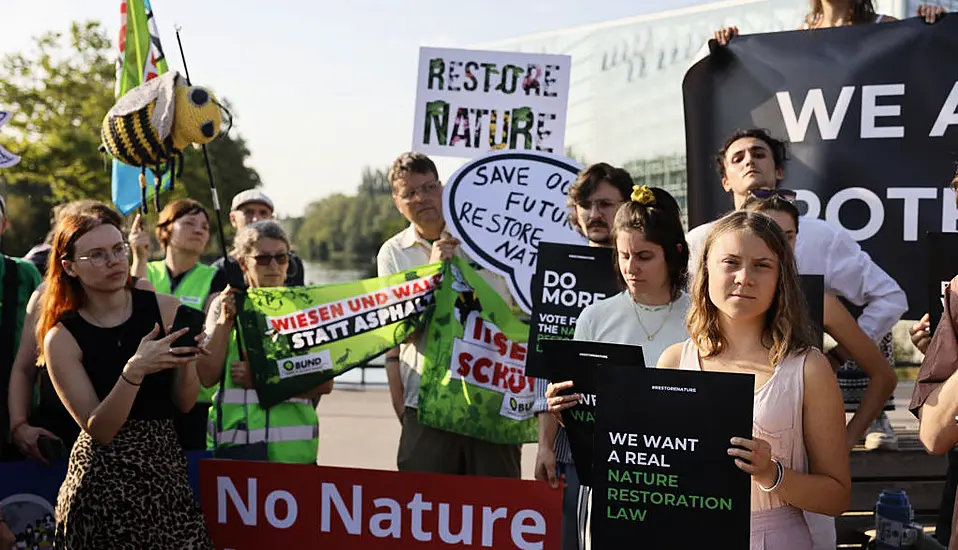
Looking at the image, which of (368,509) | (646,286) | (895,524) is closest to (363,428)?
(368,509)

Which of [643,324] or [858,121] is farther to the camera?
[858,121]

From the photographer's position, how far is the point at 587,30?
54.0 feet

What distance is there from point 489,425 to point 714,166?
5.60 feet

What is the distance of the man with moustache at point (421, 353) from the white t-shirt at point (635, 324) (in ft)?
4.46

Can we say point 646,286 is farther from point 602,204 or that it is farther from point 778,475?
point 778,475

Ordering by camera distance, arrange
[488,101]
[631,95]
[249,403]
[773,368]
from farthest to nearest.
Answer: [631,95] < [488,101] < [249,403] < [773,368]

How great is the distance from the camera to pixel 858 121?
4961 mm

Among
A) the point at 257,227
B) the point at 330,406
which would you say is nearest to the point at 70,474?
the point at 257,227

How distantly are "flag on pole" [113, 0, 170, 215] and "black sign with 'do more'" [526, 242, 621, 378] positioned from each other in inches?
104

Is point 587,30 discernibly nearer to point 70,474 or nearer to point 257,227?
point 257,227

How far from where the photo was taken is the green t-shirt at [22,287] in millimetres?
4336

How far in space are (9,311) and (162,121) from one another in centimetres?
113

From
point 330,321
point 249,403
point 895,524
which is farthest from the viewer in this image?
point 330,321

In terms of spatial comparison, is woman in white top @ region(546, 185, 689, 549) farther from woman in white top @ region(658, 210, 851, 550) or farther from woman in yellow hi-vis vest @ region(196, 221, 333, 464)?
woman in yellow hi-vis vest @ region(196, 221, 333, 464)
